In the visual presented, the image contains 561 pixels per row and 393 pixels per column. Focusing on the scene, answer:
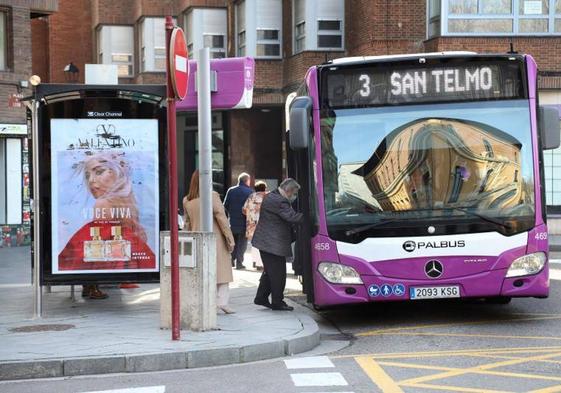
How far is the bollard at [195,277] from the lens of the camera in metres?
9.72

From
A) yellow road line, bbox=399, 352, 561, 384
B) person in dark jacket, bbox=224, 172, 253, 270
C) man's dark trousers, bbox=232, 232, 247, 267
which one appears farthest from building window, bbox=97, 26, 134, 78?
yellow road line, bbox=399, 352, 561, 384

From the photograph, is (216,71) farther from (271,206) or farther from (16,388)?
(16,388)

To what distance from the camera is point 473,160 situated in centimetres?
1024

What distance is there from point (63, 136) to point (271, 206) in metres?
2.63

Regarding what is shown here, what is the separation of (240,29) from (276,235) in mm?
21225

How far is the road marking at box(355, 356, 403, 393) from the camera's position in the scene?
715 cm

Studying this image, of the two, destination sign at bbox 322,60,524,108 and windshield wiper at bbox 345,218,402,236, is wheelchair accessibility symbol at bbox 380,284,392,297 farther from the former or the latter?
destination sign at bbox 322,60,524,108

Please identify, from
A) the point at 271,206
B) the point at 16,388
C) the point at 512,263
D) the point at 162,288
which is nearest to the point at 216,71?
the point at 271,206

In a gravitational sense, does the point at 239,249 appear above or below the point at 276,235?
below

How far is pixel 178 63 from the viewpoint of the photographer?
9.05 m

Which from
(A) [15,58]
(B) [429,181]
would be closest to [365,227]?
(B) [429,181]

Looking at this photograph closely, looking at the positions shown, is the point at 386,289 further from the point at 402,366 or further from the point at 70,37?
the point at 70,37

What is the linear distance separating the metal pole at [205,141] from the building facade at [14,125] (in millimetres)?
15111

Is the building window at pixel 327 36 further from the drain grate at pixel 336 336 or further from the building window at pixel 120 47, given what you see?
the drain grate at pixel 336 336
